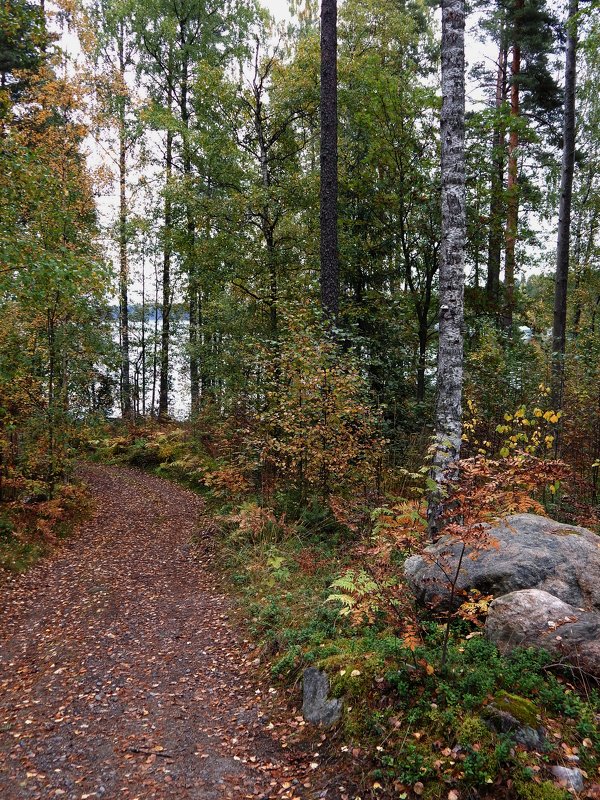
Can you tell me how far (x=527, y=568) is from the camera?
4.46m

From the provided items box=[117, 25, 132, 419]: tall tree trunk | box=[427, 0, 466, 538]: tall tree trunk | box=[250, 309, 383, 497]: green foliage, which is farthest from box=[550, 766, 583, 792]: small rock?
box=[117, 25, 132, 419]: tall tree trunk

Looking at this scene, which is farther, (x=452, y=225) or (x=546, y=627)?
(x=452, y=225)

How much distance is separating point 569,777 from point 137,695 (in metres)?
3.77

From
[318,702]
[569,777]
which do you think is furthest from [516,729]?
[318,702]

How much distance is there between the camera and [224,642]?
231 inches

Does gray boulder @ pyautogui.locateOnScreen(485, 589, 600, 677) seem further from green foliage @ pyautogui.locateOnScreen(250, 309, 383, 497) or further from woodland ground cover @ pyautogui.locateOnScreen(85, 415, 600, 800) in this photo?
green foliage @ pyautogui.locateOnScreen(250, 309, 383, 497)

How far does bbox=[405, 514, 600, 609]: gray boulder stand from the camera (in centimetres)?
432

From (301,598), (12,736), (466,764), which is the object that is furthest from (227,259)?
(466,764)

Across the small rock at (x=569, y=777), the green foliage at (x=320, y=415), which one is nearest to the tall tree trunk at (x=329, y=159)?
the green foliage at (x=320, y=415)

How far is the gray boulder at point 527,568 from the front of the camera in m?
4.32

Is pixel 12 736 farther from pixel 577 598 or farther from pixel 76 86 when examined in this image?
pixel 76 86

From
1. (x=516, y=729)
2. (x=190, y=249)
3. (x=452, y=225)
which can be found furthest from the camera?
(x=190, y=249)

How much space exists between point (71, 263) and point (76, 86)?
6.23 m

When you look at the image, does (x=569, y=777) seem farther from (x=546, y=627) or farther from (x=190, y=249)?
(x=190, y=249)
